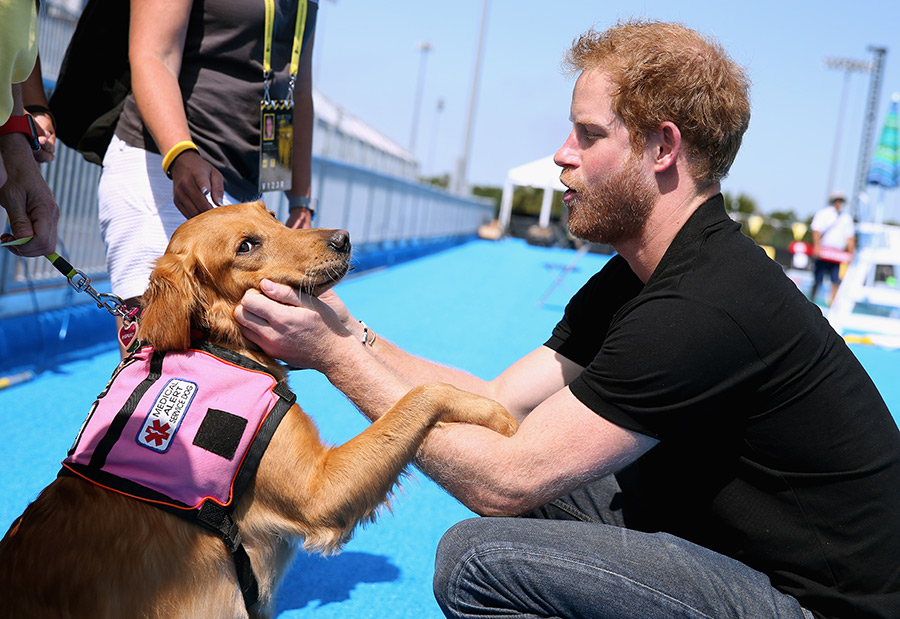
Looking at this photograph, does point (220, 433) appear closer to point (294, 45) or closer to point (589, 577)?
point (589, 577)

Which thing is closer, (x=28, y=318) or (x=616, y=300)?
(x=616, y=300)

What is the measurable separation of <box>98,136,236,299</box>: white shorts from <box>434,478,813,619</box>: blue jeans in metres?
1.44

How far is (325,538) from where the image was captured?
2.03 m

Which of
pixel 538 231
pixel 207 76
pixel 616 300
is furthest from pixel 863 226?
pixel 538 231

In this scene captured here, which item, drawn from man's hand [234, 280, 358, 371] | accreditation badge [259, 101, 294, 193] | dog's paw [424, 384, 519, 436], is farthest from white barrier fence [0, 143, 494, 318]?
dog's paw [424, 384, 519, 436]

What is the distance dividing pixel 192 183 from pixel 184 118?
10.5 inches

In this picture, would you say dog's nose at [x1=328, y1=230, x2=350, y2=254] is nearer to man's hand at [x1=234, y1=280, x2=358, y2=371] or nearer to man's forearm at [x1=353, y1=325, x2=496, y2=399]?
man's hand at [x1=234, y1=280, x2=358, y2=371]

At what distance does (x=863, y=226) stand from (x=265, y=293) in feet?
44.5

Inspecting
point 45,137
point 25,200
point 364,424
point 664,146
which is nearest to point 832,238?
point 364,424

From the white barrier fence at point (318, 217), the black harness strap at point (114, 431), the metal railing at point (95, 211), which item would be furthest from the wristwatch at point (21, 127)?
the metal railing at point (95, 211)

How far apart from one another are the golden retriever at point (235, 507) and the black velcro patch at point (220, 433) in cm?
11

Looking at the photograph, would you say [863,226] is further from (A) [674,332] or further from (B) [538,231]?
(B) [538,231]

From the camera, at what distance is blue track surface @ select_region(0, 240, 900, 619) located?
3.16 meters

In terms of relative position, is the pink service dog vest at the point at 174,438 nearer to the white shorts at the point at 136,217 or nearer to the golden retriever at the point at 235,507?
the golden retriever at the point at 235,507
